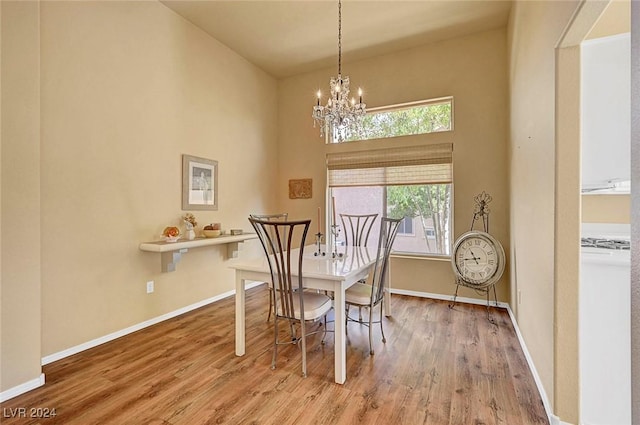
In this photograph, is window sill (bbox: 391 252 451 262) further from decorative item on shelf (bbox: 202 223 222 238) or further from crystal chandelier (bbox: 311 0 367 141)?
decorative item on shelf (bbox: 202 223 222 238)

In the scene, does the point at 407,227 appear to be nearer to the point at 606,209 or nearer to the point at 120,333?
the point at 606,209

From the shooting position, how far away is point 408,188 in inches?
167

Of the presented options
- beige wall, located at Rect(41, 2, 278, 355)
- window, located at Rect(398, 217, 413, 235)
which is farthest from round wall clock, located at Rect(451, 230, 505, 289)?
beige wall, located at Rect(41, 2, 278, 355)

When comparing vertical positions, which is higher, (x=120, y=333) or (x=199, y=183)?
(x=199, y=183)

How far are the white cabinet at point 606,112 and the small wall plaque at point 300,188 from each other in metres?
3.50

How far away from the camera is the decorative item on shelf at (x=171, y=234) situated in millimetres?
3148

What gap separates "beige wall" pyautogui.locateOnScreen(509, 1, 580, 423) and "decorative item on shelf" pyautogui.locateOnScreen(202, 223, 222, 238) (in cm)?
312

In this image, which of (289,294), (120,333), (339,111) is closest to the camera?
(289,294)

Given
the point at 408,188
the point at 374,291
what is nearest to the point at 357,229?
the point at 408,188

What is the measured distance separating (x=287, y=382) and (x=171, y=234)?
192 cm

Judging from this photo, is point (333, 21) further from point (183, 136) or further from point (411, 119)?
point (183, 136)

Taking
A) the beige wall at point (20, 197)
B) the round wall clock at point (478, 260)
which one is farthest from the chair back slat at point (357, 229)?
the beige wall at point (20, 197)

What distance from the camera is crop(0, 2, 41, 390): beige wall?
1.92m

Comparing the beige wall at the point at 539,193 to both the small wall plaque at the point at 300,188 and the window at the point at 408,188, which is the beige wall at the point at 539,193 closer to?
the window at the point at 408,188
